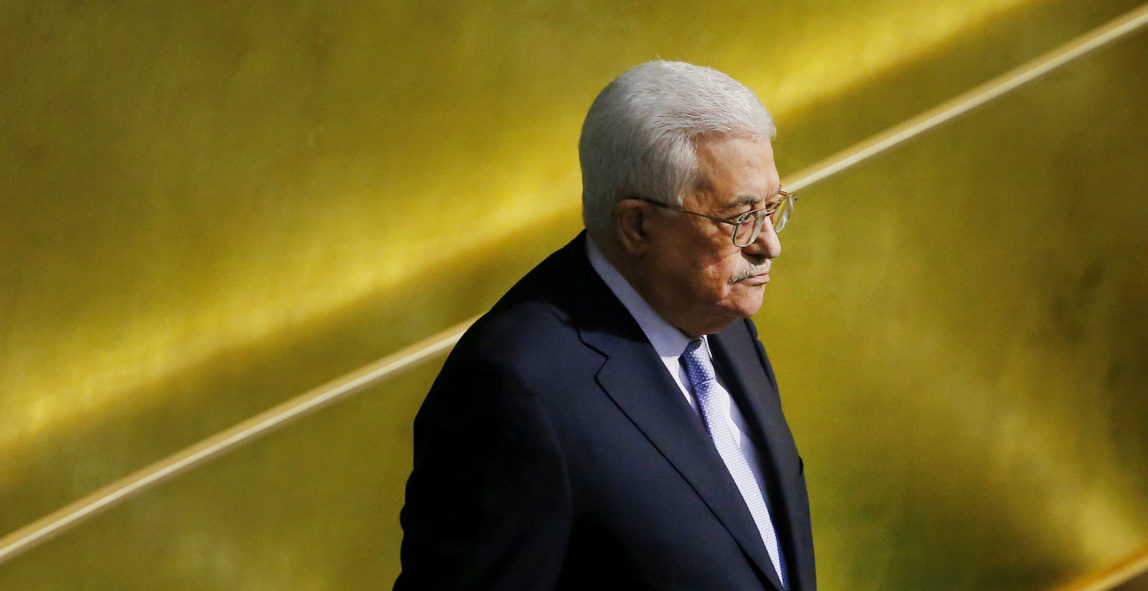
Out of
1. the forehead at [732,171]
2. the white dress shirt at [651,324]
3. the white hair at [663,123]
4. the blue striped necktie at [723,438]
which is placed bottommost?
the blue striped necktie at [723,438]

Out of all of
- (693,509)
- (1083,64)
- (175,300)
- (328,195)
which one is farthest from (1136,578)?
(175,300)

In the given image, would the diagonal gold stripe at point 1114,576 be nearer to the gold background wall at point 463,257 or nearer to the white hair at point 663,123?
the gold background wall at point 463,257

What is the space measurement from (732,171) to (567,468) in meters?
0.27

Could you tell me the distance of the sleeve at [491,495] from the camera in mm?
993

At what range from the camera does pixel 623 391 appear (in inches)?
42.4

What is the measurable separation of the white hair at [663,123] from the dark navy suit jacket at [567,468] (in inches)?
4.2

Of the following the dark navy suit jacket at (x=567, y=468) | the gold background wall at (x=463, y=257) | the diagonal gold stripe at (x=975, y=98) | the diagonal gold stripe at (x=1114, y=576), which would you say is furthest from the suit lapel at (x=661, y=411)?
the diagonal gold stripe at (x=1114, y=576)

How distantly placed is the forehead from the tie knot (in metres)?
0.15

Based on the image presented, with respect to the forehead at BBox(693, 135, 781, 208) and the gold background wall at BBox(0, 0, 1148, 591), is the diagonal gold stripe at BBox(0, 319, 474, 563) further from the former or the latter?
the forehead at BBox(693, 135, 781, 208)

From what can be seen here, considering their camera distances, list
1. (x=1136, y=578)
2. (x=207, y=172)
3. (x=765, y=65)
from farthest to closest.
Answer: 1. (x=1136, y=578)
2. (x=765, y=65)
3. (x=207, y=172)

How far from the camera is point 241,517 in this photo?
1.56m

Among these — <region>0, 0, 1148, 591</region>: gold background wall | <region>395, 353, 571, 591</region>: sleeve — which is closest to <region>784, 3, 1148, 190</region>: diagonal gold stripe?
<region>0, 0, 1148, 591</region>: gold background wall

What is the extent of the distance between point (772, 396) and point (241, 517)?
0.68 metres

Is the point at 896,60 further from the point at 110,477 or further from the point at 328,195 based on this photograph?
the point at 110,477
